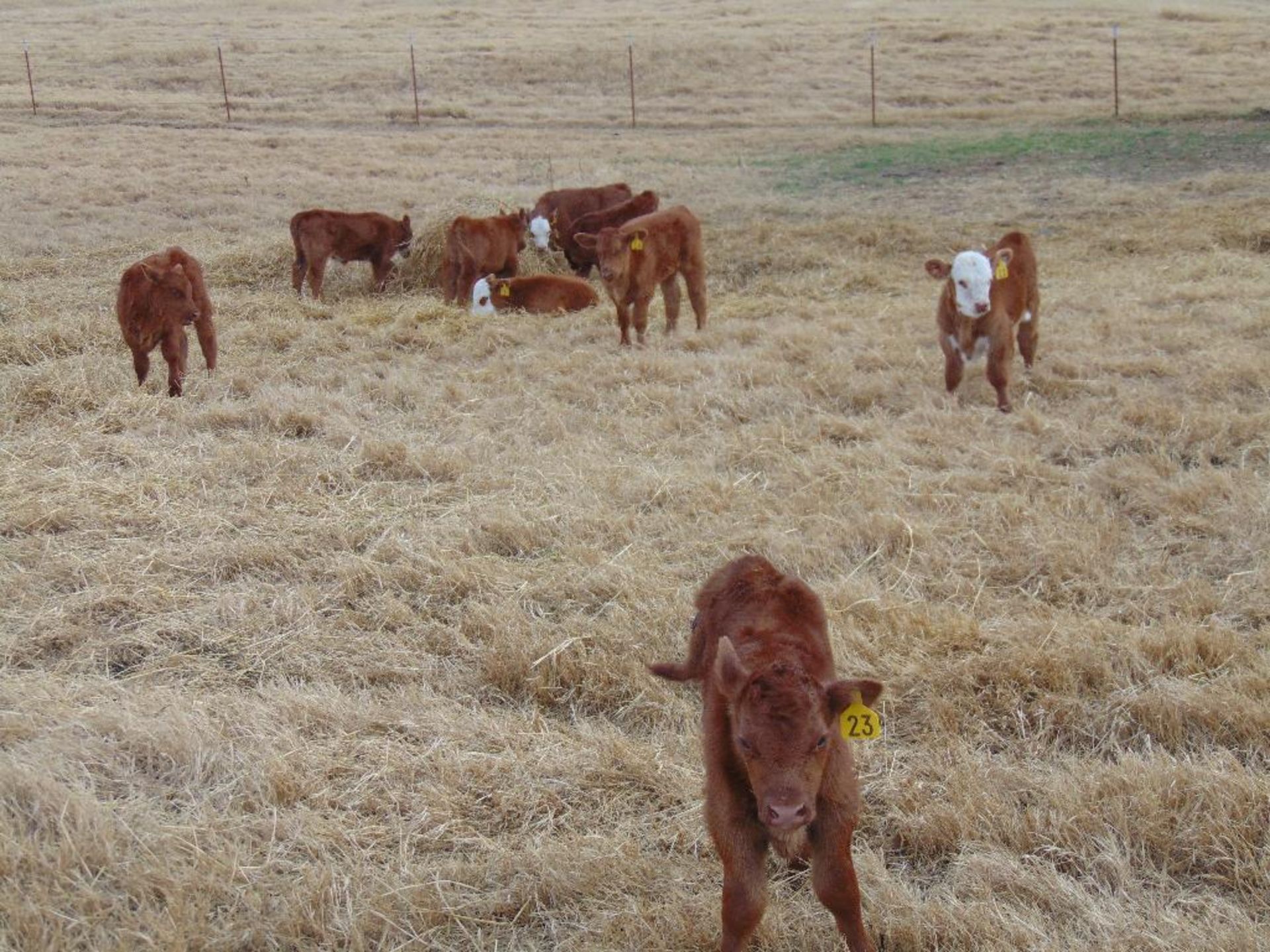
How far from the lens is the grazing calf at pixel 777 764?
2.88 meters

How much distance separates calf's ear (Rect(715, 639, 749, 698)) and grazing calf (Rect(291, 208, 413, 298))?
1053cm

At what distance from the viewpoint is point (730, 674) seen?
9.84 ft

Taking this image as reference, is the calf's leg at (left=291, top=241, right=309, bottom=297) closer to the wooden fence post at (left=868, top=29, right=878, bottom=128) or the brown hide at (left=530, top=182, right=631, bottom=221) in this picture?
the brown hide at (left=530, top=182, right=631, bottom=221)

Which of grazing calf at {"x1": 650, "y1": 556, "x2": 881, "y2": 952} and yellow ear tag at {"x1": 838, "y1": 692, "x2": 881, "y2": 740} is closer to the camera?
grazing calf at {"x1": 650, "y1": 556, "x2": 881, "y2": 952}

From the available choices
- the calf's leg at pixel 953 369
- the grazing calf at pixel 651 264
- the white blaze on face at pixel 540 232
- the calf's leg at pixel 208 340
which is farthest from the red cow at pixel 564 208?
the calf's leg at pixel 953 369

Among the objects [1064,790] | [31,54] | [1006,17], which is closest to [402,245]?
[1064,790]

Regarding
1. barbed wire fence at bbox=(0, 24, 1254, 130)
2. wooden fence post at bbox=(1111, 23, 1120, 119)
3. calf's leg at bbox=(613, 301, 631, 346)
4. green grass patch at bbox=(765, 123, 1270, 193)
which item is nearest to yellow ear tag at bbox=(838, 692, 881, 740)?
calf's leg at bbox=(613, 301, 631, 346)

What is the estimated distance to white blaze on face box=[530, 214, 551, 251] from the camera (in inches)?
583

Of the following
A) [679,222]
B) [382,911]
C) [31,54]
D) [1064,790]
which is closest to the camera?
[382,911]

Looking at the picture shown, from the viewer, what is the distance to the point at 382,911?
137 inches

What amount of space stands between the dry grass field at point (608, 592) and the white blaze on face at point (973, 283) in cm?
59

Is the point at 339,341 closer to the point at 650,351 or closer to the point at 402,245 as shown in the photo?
the point at 650,351

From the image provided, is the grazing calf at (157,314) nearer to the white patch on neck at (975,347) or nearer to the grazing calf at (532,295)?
the grazing calf at (532,295)

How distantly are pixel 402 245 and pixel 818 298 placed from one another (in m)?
4.62
